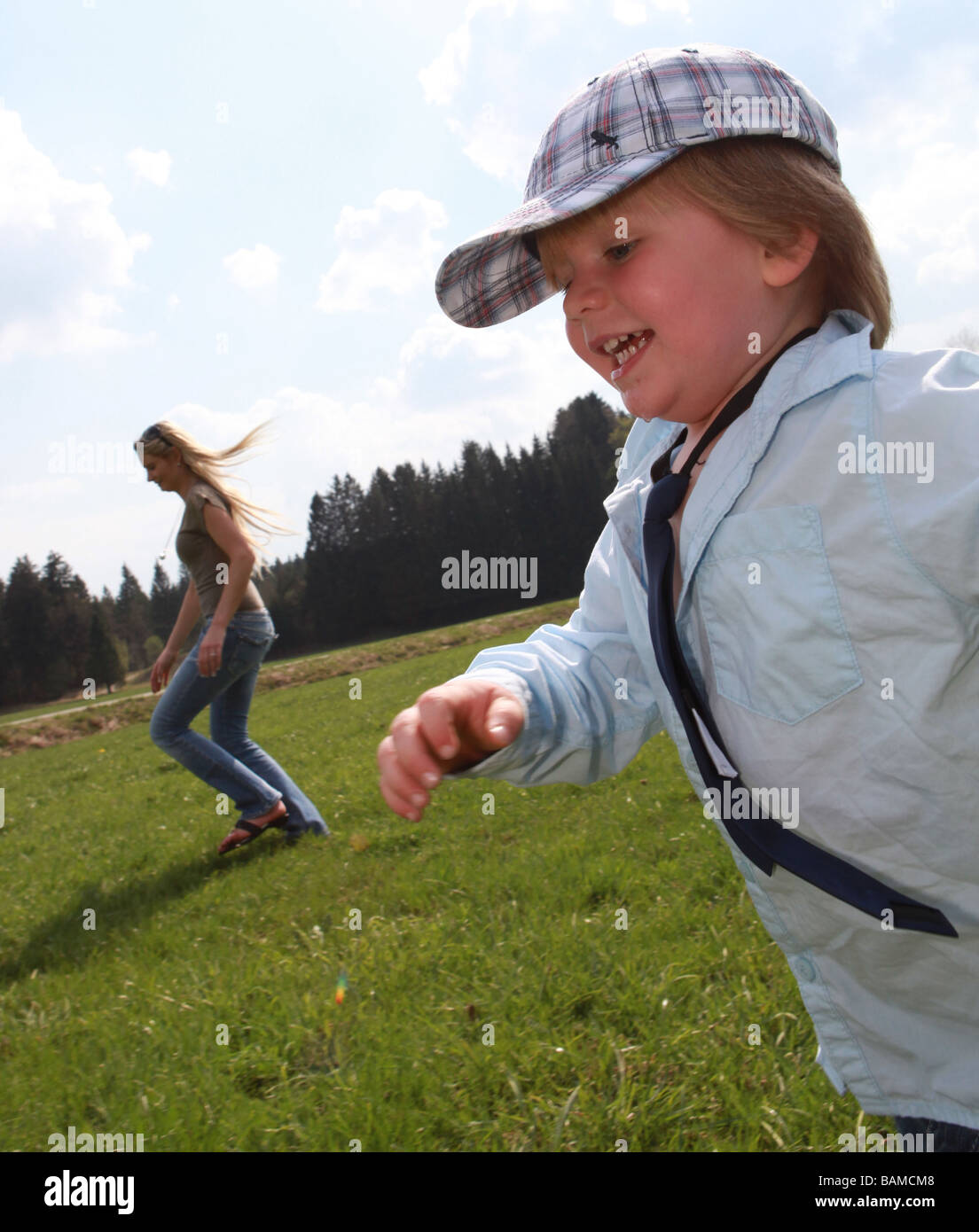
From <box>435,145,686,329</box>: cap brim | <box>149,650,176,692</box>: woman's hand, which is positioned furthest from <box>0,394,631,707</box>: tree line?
<box>435,145,686,329</box>: cap brim

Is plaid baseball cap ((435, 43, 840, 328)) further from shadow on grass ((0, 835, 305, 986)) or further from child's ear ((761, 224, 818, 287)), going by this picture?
shadow on grass ((0, 835, 305, 986))

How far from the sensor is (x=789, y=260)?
183 centimetres

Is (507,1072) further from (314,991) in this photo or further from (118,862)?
(118,862)

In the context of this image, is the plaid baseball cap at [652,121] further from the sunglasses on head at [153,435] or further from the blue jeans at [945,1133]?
the sunglasses on head at [153,435]

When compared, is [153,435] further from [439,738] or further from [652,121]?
[439,738]

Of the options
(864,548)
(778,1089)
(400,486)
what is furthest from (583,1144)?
(400,486)

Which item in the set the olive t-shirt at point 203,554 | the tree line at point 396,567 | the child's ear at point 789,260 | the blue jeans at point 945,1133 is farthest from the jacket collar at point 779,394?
the tree line at point 396,567

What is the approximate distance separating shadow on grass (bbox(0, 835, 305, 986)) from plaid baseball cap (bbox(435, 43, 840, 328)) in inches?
158

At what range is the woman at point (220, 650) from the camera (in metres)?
5.71

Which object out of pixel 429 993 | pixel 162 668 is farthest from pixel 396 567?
pixel 429 993

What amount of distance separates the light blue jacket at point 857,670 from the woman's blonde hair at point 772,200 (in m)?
0.15

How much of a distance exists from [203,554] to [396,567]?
62378 millimetres

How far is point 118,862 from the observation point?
6.08 meters

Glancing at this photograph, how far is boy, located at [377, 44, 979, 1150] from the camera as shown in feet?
4.78
